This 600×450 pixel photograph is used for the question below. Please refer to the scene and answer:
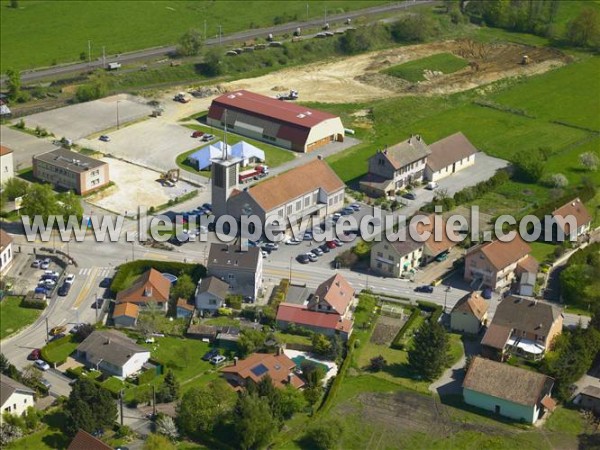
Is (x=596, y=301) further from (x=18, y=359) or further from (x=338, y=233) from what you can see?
(x=18, y=359)

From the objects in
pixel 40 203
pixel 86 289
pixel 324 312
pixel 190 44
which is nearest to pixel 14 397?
pixel 86 289

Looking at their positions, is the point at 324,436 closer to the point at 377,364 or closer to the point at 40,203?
the point at 377,364

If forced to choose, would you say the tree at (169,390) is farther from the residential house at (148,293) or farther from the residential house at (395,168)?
the residential house at (395,168)

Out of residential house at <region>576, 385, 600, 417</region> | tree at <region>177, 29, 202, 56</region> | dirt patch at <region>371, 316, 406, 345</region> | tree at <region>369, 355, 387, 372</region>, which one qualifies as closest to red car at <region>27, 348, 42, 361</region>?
tree at <region>369, 355, 387, 372</region>

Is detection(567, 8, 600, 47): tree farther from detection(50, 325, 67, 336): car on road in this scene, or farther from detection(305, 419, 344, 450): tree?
detection(305, 419, 344, 450): tree

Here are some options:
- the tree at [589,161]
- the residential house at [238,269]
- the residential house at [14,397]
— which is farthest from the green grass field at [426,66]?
the residential house at [14,397]

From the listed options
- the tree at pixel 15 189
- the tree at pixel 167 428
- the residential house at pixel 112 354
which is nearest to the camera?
the tree at pixel 167 428
